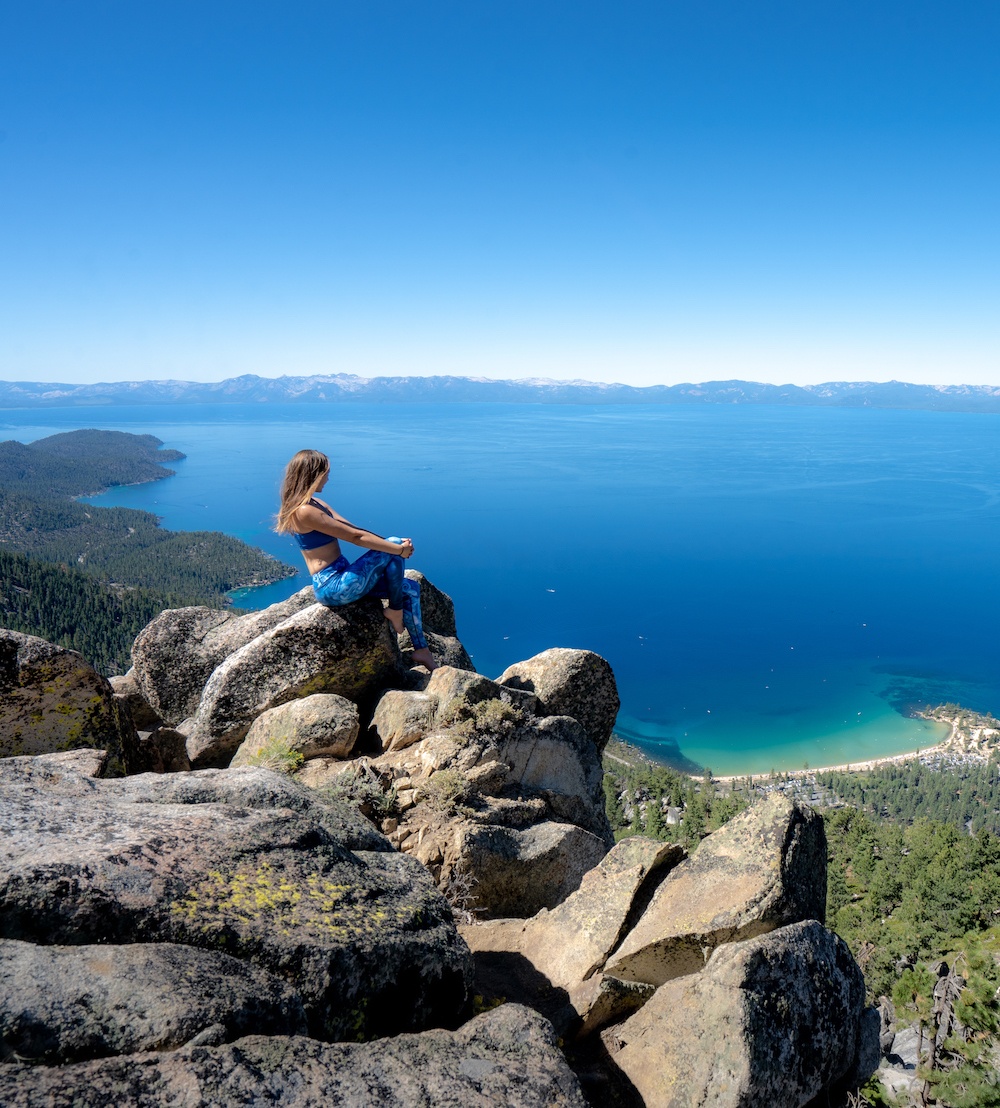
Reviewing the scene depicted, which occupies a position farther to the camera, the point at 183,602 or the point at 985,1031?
the point at 183,602

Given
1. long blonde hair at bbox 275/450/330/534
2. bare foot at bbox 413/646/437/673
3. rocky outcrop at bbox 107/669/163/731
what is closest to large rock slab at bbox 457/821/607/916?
bare foot at bbox 413/646/437/673

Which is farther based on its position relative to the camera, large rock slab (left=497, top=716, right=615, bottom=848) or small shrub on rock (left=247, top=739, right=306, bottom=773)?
large rock slab (left=497, top=716, right=615, bottom=848)

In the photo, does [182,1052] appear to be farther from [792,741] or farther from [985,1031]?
[792,741]

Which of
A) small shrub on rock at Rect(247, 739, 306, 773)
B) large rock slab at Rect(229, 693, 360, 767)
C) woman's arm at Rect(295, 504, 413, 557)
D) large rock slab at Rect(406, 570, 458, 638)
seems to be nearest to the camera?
small shrub on rock at Rect(247, 739, 306, 773)

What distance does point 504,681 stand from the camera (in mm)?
12195

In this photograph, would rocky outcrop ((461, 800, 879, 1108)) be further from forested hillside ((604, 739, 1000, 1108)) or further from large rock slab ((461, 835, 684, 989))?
forested hillside ((604, 739, 1000, 1108))

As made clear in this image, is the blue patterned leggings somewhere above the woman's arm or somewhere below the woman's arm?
below

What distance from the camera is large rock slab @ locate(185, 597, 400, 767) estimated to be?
10.3 metres

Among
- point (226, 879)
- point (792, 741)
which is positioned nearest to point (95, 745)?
point (226, 879)

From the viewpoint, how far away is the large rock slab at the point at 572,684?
11.8 m

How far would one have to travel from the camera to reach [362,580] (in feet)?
33.8

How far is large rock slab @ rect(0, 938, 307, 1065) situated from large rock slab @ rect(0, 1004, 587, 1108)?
138 mm

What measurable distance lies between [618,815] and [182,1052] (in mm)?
71980

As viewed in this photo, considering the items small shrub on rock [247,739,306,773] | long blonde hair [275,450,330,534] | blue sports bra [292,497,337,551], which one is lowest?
small shrub on rock [247,739,306,773]
